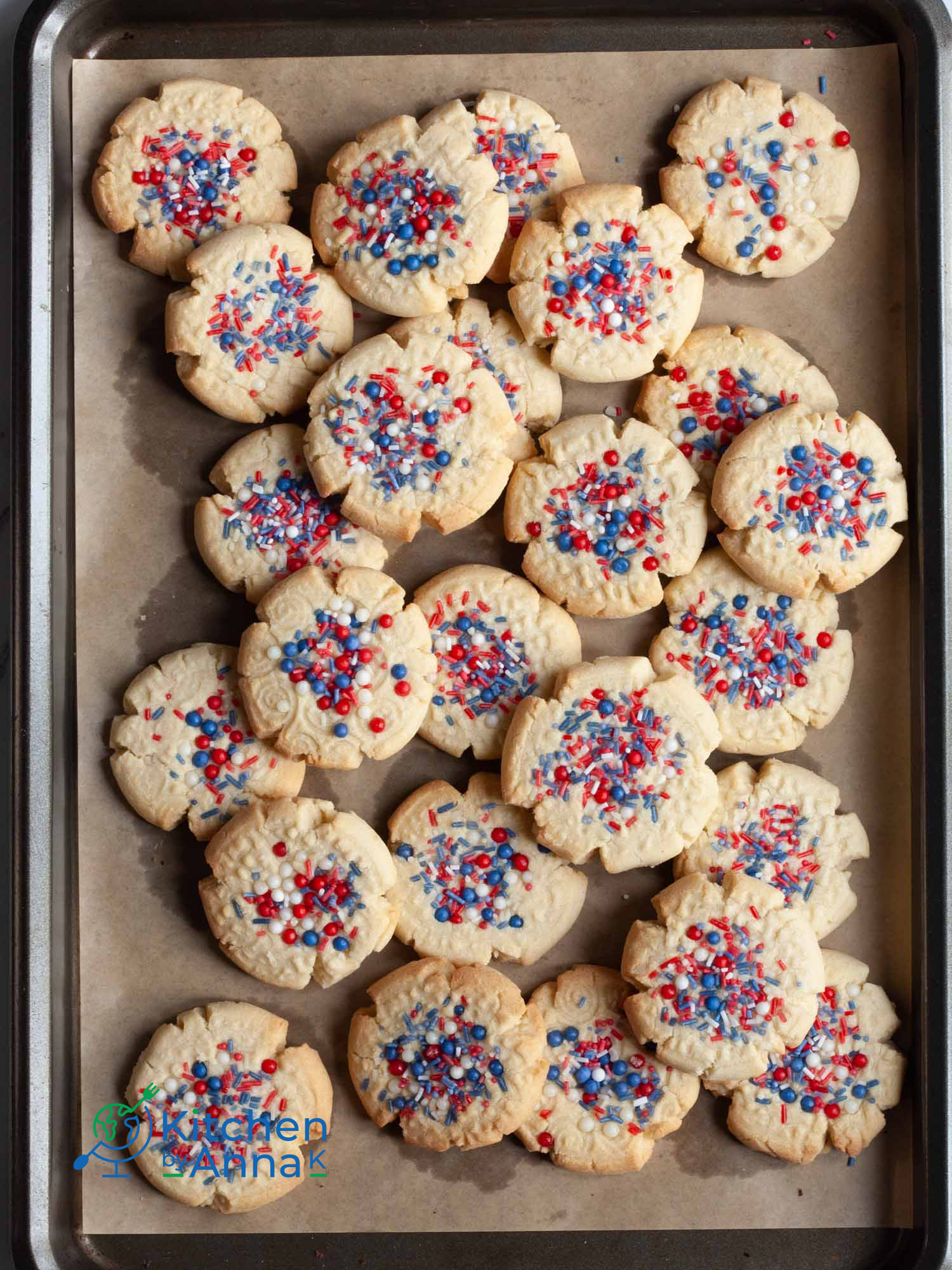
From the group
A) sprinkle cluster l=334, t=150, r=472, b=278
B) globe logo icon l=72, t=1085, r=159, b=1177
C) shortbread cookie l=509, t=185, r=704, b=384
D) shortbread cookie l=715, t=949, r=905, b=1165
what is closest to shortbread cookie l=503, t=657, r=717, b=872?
shortbread cookie l=715, t=949, r=905, b=1165

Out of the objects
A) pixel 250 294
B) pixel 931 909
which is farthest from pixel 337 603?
pixel 931 909

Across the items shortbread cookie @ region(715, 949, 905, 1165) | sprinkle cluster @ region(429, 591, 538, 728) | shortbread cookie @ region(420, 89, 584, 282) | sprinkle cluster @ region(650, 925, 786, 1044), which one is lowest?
shortbread cookie @ region(715, 949, 905, 1165)

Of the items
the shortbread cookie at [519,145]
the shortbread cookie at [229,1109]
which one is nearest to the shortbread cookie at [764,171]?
the shortbread cookie at [519,145]

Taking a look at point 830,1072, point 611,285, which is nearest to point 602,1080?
point 830,1072

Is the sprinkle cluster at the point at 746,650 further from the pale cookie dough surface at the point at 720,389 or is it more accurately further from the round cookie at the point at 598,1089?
the round cookie at the point at 598,1089

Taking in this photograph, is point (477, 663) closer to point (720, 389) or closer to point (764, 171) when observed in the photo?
point (720, 389)

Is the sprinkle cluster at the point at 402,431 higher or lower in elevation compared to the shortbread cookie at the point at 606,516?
higher

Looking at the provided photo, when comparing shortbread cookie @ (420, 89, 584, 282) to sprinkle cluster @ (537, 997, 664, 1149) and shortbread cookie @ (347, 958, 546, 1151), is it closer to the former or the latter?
shortbread cookie @ (347, 958, 546, 1151)
